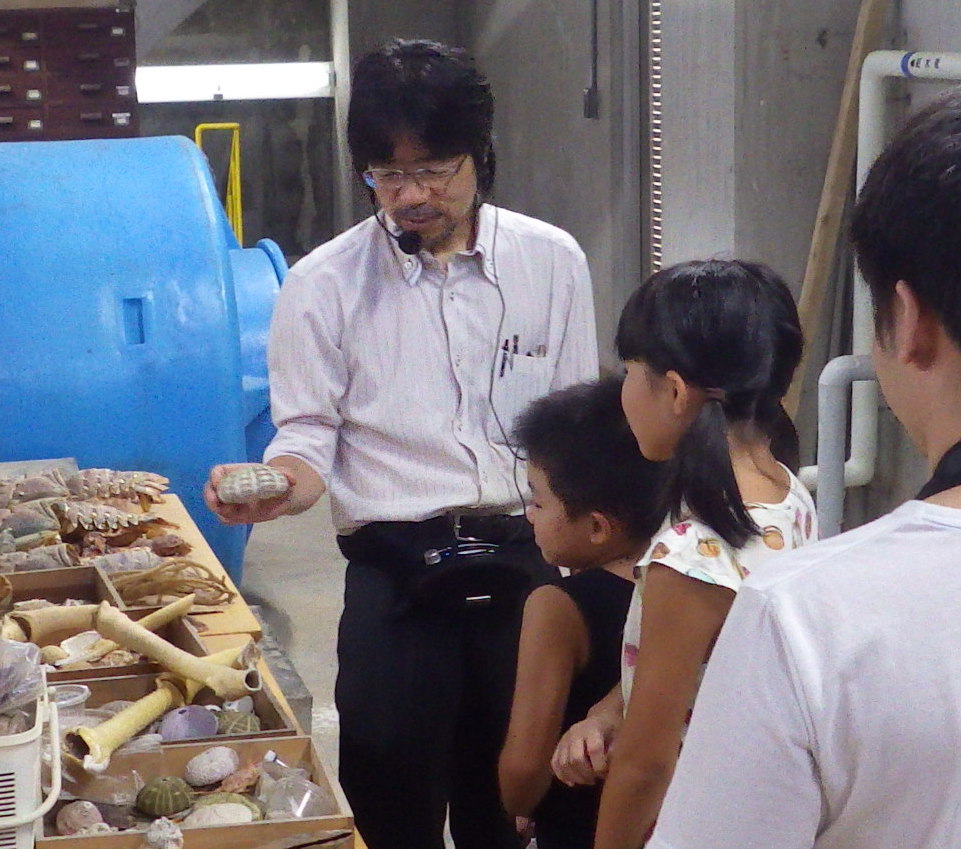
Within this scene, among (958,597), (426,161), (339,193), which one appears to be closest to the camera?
(958,597)

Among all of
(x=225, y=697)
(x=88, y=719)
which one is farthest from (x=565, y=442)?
(x=88, y=719)

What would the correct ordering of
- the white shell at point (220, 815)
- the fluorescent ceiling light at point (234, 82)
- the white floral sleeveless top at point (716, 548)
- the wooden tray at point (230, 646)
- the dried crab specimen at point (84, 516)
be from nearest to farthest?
A: 1. the white floral sleeveless top at point (716, 548)
2. the white shell at point (220, 815)
3. the wooden tray at point (230, 646)
4. the dried crab specimen at point (84, 516)
5. the fluorescent ceiling light at point (234, 82)

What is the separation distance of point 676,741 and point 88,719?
0.74 m

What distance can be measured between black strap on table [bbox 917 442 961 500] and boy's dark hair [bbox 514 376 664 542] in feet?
3.04

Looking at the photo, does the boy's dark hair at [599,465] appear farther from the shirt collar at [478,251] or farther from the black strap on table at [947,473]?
the black strap on table at [947,473]

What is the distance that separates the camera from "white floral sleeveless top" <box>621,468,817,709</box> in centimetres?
139

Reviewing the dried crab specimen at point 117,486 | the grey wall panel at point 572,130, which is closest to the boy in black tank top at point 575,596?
the dried crab specimen at point 117,486

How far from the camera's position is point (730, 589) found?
139 centimetres

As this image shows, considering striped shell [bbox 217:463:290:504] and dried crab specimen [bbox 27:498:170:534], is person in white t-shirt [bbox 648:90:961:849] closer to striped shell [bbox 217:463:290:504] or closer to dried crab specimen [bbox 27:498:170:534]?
striped shell [bbox 217:463:290:504]

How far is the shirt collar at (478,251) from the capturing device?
2174mm

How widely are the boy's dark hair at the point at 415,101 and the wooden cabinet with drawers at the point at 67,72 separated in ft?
15.6

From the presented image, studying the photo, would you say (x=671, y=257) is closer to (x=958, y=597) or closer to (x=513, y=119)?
(x=513, y=119)

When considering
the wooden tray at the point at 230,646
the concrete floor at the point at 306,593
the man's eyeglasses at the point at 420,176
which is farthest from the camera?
the concrete floor at the point at 306,593

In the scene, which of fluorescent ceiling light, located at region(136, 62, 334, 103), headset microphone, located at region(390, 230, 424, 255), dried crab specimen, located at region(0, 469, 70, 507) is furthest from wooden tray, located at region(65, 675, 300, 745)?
fluorescent ceiling light, located at region(136, 62, 334, 103)
